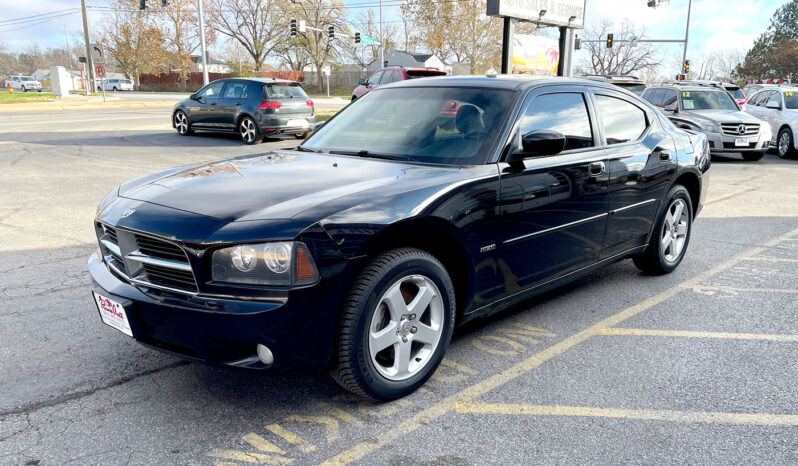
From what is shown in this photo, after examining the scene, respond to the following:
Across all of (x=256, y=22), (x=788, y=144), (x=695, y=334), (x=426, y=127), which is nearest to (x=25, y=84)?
(x=256, y=22)

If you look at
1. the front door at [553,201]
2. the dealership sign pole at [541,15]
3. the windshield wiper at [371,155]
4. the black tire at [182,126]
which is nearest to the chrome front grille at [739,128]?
the dealership sign pole at [541,15]

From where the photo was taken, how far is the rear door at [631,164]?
4.37m

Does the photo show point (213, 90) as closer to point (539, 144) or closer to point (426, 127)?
point (426, 127)

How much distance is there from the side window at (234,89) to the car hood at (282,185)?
41.1 feet

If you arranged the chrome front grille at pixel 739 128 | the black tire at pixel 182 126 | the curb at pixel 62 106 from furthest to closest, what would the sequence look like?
the curb at pixel 62 106
the black tire at pixel 182 126
the chrome front grille at pixel 739 128

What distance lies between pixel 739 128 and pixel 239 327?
14.7 meters

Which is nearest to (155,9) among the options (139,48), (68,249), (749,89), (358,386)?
(139,48)

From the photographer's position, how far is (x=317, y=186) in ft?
10.0

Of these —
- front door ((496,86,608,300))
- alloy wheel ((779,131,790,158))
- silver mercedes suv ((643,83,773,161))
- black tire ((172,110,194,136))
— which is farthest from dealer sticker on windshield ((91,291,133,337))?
alloy wheel ((779,131,790,158))

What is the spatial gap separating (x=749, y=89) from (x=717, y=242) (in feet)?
67.0

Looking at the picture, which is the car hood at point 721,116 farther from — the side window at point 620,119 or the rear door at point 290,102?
the side window at point 620,119

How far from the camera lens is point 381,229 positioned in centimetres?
279

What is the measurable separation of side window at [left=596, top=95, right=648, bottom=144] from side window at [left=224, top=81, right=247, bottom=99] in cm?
1246

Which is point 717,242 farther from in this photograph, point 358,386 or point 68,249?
point 68,249
